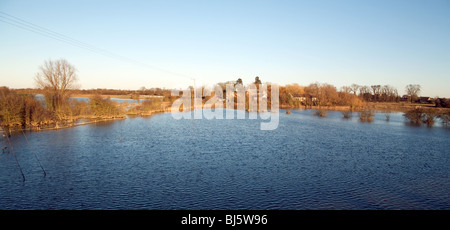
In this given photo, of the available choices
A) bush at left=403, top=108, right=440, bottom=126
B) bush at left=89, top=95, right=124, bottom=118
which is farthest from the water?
bush at left=403, top=108, right=440, bottom=126

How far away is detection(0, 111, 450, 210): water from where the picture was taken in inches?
277

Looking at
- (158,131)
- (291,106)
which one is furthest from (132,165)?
(291,106)

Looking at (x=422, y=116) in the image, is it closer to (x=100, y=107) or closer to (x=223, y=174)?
(x=223, y=174)

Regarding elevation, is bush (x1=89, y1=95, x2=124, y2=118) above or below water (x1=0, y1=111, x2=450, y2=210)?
above

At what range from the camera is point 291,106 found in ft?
165

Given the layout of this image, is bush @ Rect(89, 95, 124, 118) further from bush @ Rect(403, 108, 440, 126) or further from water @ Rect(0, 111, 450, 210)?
bush @ Rect(403, 108, 440, 126)

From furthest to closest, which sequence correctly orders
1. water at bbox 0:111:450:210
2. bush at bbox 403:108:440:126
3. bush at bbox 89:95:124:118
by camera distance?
1. bush at bbox 403:108:440:126
2. bush at bbox 89:95:124:118
3. water at bbox 0:111:450:210

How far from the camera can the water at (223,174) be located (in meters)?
7.02

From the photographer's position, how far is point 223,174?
9312 mm

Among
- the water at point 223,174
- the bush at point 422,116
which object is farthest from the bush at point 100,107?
the bush at point 422,116

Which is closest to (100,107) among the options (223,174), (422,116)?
(223,174)

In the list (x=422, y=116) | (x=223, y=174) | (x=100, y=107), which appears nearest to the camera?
(x=223, y=174)
